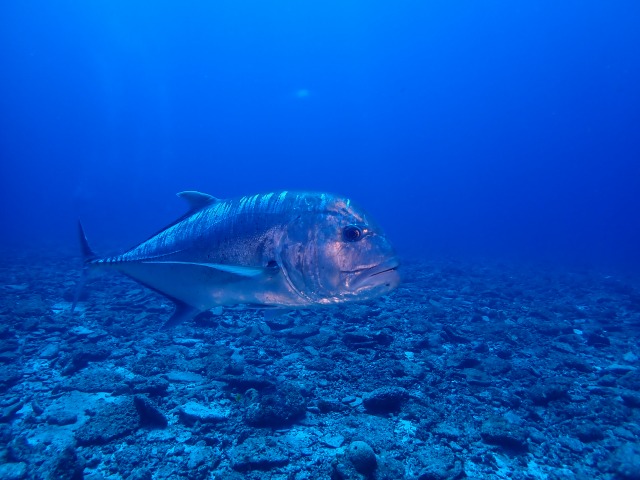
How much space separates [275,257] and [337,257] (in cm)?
51

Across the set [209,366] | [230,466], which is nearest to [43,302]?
[209,366]

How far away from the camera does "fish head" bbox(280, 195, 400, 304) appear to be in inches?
96.6

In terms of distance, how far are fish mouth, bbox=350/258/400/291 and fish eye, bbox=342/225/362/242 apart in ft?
0.77

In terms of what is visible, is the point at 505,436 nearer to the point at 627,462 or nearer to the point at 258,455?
the point at 627,462

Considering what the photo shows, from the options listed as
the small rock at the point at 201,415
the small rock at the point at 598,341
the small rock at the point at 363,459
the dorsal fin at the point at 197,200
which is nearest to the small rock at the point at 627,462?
the small rock at the point at 363,459

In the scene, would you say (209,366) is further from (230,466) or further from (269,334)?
(230,466)

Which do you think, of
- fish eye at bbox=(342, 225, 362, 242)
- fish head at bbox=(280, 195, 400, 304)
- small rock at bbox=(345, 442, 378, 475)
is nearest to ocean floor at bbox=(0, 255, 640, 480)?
small rock at bbox=(345, 442, 378, 475)

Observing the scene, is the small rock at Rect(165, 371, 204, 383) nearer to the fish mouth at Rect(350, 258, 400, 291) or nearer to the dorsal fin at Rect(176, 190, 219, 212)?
the dorsal fin at Rect(176, 190, 219, 212)

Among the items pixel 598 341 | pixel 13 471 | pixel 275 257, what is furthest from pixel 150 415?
pixel 598 341

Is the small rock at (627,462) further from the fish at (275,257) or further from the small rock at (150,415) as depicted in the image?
the small rock at (150,415)

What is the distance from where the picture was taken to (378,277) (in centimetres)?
243

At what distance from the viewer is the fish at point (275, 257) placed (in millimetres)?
2480

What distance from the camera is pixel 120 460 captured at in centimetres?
307

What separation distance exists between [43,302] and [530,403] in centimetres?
931
